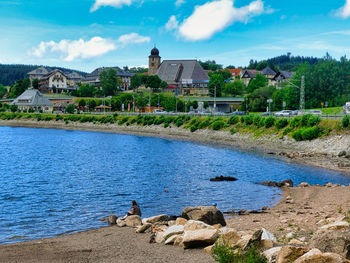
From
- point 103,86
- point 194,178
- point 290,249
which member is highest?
point 103,86

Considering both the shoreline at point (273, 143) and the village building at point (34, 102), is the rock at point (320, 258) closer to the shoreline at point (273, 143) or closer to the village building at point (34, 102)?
the shoreline at point (273, 143)

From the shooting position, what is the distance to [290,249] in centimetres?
1230

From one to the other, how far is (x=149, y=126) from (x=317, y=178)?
2825 inches

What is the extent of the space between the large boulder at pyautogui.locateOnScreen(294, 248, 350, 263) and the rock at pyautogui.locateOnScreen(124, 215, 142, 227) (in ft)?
37.0

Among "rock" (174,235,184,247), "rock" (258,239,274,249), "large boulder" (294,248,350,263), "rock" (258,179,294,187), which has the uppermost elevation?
"large boulder" (294,248,350,263)

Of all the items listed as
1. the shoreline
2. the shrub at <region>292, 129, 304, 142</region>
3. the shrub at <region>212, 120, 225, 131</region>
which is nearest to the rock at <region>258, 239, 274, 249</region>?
the shoreline

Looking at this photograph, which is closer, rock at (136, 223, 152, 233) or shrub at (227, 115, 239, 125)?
rock at (136, 223, 152, 233)

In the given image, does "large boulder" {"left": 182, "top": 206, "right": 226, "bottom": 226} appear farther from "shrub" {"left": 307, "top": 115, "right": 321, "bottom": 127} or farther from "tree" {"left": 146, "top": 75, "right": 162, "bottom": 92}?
"tree" {"left": 146, "top": 75, "right": 162, "bottom": 92}

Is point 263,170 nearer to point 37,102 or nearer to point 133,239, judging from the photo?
point 133,239

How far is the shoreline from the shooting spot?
161 feet

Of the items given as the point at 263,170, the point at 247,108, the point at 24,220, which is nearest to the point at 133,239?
the point at 24,220

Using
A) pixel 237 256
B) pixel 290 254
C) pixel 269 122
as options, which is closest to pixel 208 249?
pixel 237 256

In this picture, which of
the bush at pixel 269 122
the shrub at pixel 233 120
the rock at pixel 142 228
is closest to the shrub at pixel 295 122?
the bush at pixel 269 122

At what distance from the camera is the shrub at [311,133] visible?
60062 millimetres
